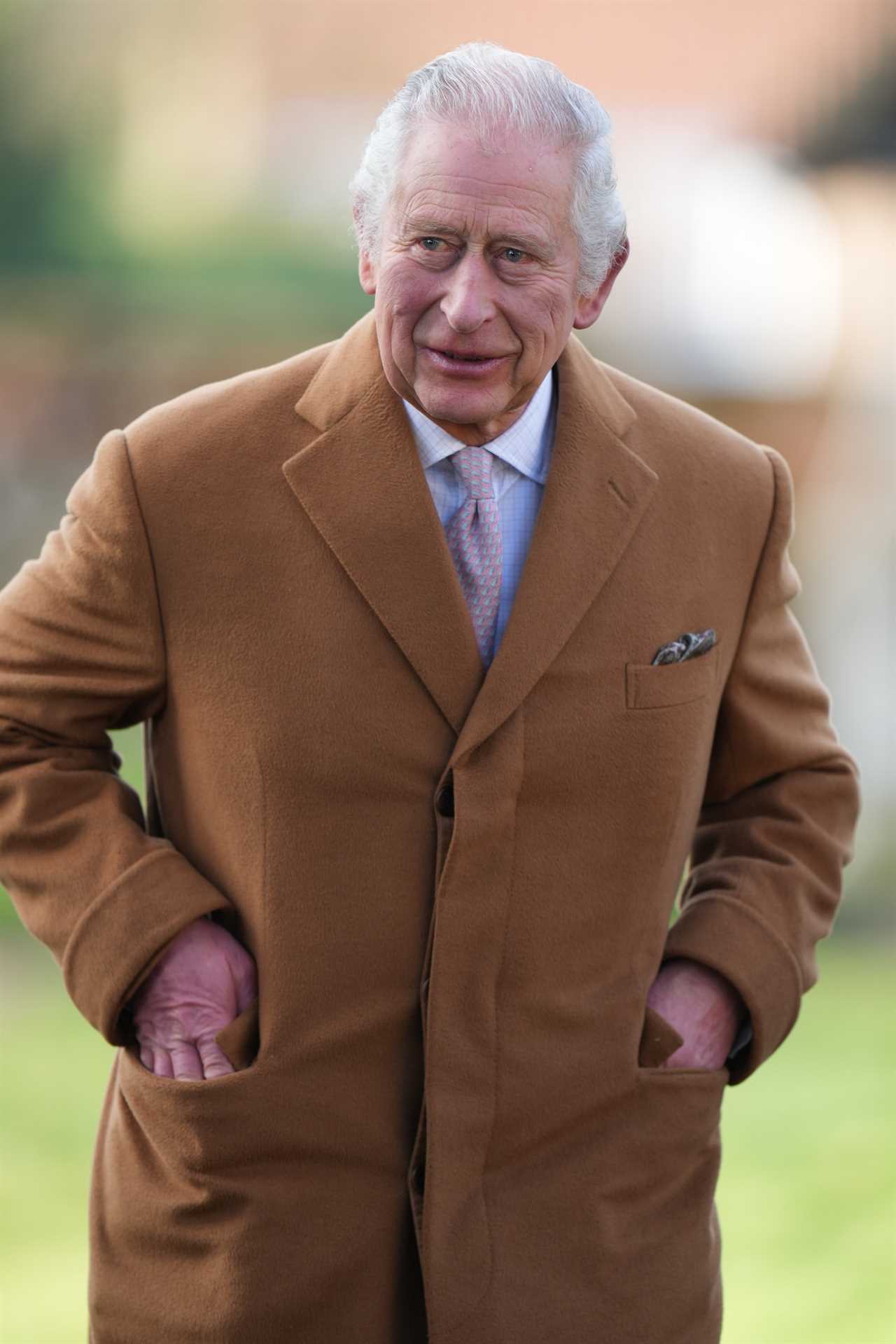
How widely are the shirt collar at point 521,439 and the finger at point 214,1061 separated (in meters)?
0.68

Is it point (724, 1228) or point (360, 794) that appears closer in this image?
point (360, 794)

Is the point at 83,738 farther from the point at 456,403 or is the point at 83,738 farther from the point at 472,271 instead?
the point at 472,271

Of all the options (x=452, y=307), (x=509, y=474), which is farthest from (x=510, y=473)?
(x=452, y=307)

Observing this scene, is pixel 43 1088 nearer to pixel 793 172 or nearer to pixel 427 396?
pixel 427 396

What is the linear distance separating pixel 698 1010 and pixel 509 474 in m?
0.68

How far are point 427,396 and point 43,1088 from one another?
12.3 feet

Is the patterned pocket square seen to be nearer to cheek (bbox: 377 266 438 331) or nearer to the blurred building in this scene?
cheek (bbox: 377 266 438 331)

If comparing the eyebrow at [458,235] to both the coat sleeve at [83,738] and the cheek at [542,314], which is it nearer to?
the cheek at [542,314]

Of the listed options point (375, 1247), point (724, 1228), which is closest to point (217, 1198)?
point (375, 1247)

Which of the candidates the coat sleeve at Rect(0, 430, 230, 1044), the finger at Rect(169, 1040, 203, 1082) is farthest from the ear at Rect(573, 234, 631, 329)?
the finger at Rect(169, 1040, 203, 1082)

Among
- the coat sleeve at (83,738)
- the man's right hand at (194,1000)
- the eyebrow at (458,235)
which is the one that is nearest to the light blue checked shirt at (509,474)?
the eyebrow at (458,235)

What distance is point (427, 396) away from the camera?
1624mm

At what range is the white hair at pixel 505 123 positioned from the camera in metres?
1.56

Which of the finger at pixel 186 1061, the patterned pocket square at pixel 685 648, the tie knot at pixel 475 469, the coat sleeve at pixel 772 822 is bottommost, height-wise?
the finger at pixel 186 1061
